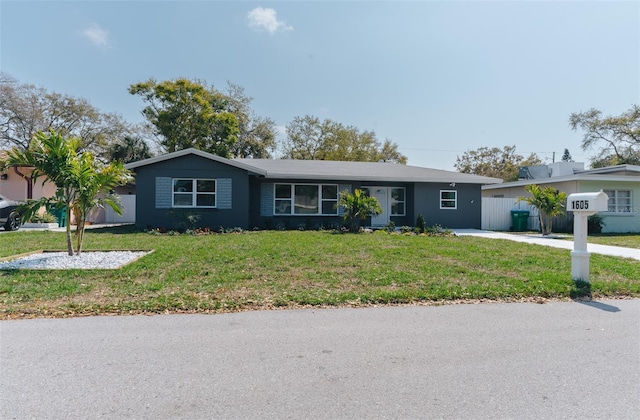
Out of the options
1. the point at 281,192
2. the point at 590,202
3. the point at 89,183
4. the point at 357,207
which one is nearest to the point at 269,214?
the point at 281,192

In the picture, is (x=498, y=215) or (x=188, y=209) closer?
(x=188, y=209)

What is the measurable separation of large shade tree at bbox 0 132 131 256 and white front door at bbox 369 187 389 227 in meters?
12.5

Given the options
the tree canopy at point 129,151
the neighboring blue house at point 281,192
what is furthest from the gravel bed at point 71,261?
the tree canopy at point 129,151

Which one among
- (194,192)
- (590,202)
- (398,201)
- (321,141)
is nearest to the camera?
(590,202)

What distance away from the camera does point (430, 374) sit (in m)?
3.33

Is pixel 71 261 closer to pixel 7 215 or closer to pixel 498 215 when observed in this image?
pixel 7 215

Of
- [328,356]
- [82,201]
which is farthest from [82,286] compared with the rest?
[328,356]

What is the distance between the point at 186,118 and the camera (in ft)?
104

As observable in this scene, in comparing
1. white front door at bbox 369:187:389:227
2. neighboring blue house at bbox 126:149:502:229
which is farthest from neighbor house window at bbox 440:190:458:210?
white front door at bbox 369:187:389:227

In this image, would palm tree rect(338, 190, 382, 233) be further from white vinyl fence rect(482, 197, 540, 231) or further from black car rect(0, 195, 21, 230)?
black car rect(0, 195, 21, 230)

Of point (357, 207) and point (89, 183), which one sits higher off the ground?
point (89, 183)

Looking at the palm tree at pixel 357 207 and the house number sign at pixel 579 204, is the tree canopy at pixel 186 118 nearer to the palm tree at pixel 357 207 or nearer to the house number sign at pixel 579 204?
the palm tree at pixel 357 207

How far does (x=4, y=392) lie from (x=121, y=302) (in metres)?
2.50

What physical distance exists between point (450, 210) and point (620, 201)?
8630mm
